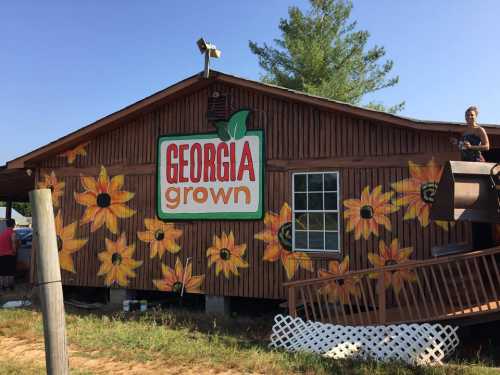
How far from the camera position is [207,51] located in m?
9.73

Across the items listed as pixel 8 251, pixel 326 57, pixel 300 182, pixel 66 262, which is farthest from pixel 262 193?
pixel 326 57

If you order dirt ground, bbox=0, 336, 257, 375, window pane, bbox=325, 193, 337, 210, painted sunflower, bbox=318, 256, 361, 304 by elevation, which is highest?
window pane, bbox=325, 193, 337, 210

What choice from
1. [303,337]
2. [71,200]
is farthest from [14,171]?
[303,337]

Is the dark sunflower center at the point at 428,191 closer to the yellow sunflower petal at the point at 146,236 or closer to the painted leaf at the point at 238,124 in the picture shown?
the painted leaf at the point at 238,124

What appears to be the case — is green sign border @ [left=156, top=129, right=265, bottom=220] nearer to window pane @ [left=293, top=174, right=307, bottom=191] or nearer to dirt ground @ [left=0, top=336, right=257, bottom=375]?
window pane @ [left=293, top=174, right=307, bottom=191]

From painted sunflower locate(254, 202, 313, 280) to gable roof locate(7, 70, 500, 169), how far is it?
7.60ft

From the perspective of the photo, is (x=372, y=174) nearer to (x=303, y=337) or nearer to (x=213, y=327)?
(x=303, y=337)

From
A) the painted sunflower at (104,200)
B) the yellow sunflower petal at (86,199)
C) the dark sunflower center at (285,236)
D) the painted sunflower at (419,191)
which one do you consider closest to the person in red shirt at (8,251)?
the yellow sunflower petal at (86,199)

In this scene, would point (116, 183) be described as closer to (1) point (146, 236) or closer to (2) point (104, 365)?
(1) point (146, 236)

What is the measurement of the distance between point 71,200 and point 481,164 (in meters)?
9.42

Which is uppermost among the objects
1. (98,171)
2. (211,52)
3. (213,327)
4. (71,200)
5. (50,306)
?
(211,52)

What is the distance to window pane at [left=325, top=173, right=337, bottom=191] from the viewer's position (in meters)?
9.05

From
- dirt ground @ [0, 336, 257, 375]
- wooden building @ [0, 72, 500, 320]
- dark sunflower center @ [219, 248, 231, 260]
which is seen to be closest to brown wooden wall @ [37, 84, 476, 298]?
wooden building @ [0, 72, 500, 320]

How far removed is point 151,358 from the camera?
21.9ft
